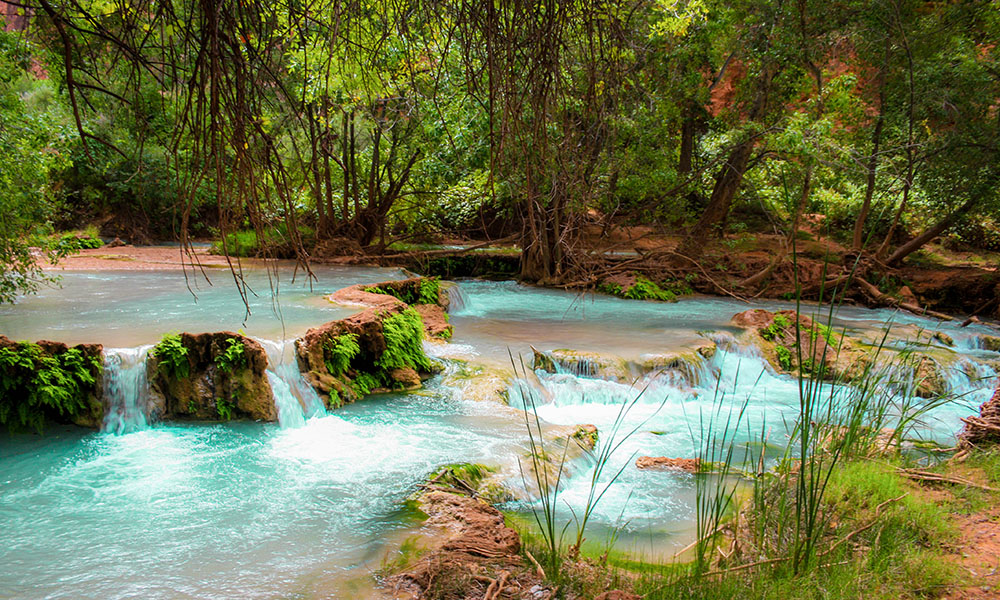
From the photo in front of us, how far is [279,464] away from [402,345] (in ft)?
9.70

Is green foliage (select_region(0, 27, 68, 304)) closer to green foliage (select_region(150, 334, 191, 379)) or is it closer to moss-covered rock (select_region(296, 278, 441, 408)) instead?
green foliage (select_region(150, 334, 191, 379))

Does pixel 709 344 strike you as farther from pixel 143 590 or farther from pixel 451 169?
pixel 143 590

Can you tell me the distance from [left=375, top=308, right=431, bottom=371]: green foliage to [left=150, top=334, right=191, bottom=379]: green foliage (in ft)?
7.28

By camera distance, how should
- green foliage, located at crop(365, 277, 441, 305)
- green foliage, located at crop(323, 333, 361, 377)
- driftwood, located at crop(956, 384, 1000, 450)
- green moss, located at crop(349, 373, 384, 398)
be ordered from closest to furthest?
1. driftwood, located at crop(956, 384, 1000, 450)
2. green foliage, located at crop(323, 333, 361, 377)
3. green moss, located at crop(349, 373, 384, 398)
4. green foliage, located at crop(365, 277, 441, 305)

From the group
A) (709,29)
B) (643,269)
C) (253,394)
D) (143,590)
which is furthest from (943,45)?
(143,590)

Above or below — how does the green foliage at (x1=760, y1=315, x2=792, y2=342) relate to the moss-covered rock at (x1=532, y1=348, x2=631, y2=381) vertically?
above

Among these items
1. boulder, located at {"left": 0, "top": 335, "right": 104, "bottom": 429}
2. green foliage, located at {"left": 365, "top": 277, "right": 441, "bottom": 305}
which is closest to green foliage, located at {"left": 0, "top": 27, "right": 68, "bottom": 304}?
boulder, located at {"left": 0, "top": 335, "right": 104, "bottom": 429}

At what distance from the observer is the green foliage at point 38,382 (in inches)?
245

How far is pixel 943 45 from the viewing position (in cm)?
1366

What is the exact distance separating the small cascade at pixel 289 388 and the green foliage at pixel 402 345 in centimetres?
112

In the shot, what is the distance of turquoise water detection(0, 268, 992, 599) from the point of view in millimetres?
4113

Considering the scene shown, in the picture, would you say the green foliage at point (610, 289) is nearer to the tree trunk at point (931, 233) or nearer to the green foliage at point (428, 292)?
the green foliage at point (428, 292)

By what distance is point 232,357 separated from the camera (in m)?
6.93

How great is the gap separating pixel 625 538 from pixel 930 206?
13350 millimetres
